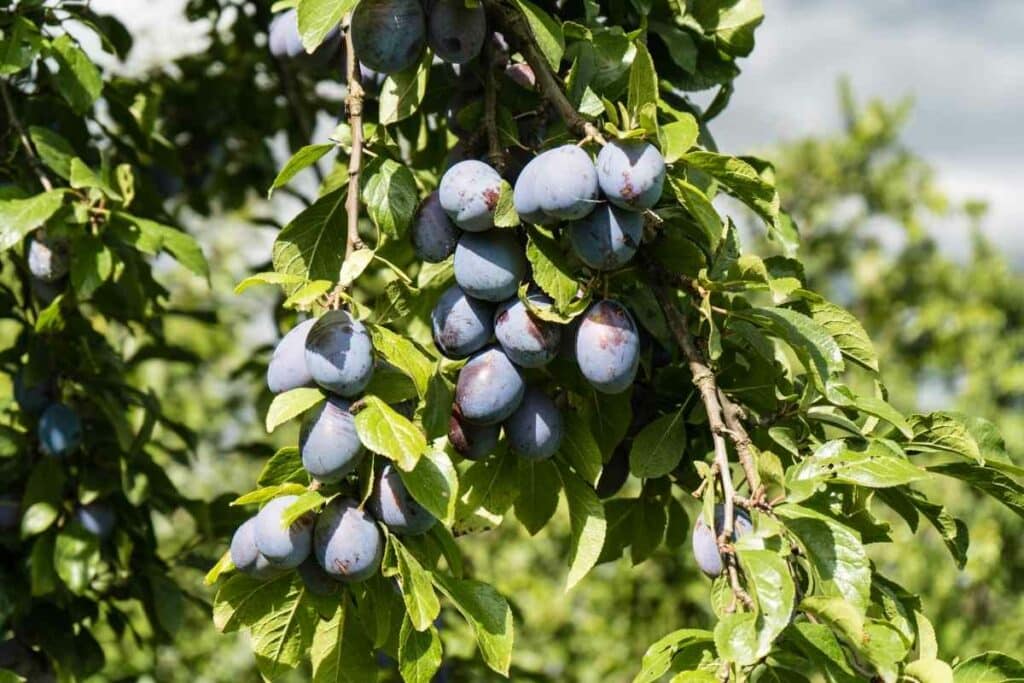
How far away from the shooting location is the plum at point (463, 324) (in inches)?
38.4

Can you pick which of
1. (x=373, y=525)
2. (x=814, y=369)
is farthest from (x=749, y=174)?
(x=373, y=525)

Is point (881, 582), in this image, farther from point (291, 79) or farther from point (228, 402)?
point (228, 402)

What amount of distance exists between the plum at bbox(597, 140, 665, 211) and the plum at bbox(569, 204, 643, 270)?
0.07 ft

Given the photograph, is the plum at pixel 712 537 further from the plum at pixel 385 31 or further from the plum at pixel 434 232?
the plum at pixel 385 31

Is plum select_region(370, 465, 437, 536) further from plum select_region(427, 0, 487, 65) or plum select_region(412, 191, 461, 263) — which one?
plum select_region(427, 0, 487, 65)

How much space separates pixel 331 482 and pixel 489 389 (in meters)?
0.15

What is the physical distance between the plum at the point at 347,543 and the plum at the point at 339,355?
98 mm

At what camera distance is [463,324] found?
974 mm

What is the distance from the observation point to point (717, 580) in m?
0.94

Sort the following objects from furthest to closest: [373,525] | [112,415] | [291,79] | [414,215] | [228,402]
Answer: [228,402] → [291,79] → [112,415] → [414,215] → [373,525]

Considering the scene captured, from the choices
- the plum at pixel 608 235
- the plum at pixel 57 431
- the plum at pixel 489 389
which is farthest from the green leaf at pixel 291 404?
the plum at pixel 57 431

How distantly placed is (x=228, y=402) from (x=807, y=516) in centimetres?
359

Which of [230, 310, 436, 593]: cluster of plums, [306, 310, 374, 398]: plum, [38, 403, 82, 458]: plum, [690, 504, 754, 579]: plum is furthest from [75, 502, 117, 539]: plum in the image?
[690, 504, 754, 579]: plum

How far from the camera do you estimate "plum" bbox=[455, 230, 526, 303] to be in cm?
95
